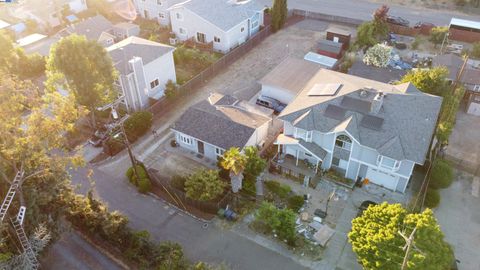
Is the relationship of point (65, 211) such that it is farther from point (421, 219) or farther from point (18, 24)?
point (18, 24)

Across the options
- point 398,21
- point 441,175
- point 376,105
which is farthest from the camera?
point 398,21

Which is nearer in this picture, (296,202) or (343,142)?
(296,202)

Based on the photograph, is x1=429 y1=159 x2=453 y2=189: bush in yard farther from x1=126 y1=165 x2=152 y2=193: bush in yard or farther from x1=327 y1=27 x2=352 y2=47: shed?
x1=327 y1=27 x2=352 y2=47: shed

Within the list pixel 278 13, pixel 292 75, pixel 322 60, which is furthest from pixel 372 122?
pixel 278 13

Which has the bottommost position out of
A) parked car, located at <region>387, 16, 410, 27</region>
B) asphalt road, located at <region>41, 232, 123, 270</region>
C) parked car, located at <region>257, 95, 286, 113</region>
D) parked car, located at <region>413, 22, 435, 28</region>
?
asphalt road, located at <region>41, 232, 123, 270</region>

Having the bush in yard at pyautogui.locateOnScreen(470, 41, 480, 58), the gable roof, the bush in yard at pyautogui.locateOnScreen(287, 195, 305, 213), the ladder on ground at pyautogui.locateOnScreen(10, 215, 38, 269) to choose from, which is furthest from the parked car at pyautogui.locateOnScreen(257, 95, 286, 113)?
the bush in yard at pyautogui.locateOnScreen(470, 41, 480, 58)

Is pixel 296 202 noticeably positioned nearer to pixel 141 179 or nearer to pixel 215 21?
pixel 141 179

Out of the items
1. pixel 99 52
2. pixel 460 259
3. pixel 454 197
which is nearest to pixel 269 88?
pixel 99 52
